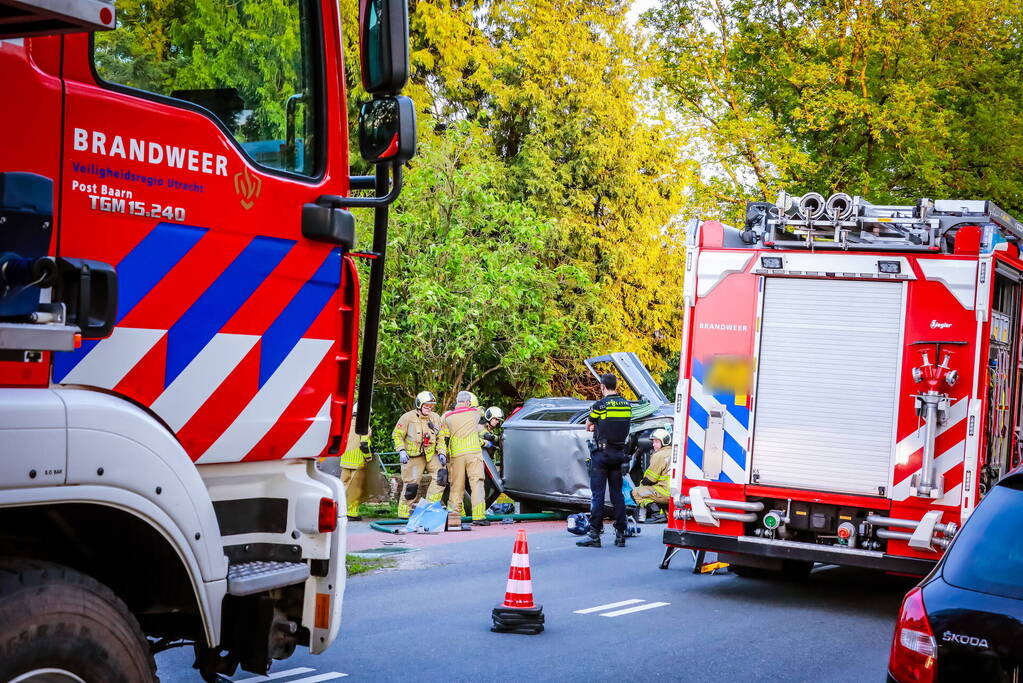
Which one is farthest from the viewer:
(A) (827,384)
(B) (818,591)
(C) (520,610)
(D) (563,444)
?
(D) (563,444)

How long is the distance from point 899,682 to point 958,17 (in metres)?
23.5

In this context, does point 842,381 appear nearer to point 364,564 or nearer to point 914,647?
point 364,564

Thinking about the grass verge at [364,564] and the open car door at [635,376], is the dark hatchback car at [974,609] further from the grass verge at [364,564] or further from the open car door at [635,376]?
the open car door at [635,376]

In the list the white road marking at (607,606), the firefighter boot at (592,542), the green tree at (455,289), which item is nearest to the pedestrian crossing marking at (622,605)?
the white road marking at (607,606)

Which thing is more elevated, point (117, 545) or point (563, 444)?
point (117, 545)

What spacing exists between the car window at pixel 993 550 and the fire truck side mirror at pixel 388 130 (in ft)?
7.94

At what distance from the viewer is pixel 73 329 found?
126 inches

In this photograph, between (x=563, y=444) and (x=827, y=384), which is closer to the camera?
(x=827, y=384)

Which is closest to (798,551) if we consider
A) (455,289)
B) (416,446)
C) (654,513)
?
(416,446)

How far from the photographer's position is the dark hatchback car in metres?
3.85

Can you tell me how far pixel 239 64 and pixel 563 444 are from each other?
11.9 m

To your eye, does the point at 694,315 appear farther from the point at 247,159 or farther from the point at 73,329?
the point at 73,329

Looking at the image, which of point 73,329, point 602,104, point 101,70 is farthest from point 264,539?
point 602,104

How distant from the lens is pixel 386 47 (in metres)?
4.12
